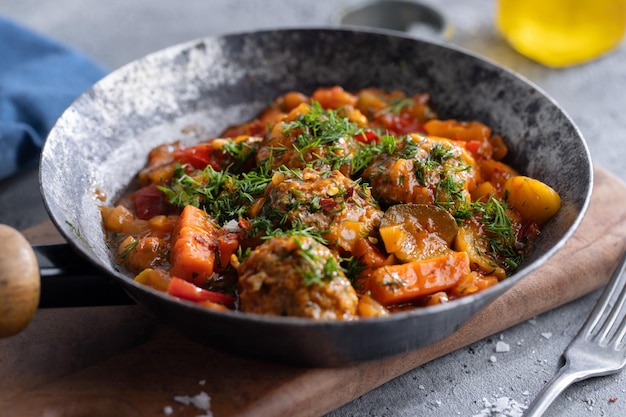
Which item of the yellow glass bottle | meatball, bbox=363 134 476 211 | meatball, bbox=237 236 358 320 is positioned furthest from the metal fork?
the yellow glass bottle

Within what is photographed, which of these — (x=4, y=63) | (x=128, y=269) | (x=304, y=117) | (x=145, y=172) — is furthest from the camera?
(x=4, y=63)

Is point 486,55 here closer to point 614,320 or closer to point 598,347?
point 614,320

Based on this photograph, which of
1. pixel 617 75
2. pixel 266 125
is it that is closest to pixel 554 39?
pixel 617 75

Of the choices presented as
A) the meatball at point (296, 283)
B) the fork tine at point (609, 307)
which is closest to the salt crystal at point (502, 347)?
the fork tine at point (609, 307)

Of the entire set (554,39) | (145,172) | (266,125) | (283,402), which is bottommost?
(283,402)

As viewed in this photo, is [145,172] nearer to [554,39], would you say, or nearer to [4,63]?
[4,63]

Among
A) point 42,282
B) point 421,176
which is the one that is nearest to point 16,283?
point 42,282

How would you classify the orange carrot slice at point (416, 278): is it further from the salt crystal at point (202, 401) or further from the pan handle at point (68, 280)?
the pan handle at point (68, 280)
